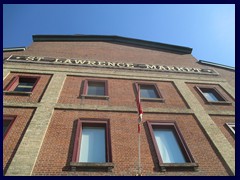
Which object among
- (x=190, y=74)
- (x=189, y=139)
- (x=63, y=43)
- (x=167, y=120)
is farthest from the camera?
(x=63, y=43)

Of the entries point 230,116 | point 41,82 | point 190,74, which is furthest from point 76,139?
point 190,74

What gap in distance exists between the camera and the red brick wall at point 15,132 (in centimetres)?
809

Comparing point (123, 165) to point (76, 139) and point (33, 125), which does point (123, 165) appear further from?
point (33, 125)

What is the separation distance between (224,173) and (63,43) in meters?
17.1

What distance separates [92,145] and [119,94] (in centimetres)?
419

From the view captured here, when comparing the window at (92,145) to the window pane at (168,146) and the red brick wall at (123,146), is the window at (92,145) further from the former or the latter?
the window pane at (168,146)

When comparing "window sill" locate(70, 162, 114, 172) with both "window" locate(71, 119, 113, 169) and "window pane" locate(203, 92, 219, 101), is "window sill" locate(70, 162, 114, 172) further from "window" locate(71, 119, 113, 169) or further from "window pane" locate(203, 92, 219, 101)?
"window pane" locate(203, 92, 219, 101)

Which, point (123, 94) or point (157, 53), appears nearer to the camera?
point (123, 94)

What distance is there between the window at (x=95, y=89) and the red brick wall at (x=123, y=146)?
65.0 inches

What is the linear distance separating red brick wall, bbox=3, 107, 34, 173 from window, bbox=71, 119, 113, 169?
2.28 metres

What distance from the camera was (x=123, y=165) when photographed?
823cm

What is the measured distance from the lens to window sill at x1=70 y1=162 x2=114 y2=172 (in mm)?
7910

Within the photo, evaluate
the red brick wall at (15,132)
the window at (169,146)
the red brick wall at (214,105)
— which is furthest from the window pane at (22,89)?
the red brick wall at (214,105)

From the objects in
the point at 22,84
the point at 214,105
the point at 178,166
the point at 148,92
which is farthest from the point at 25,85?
the point at 214,105
